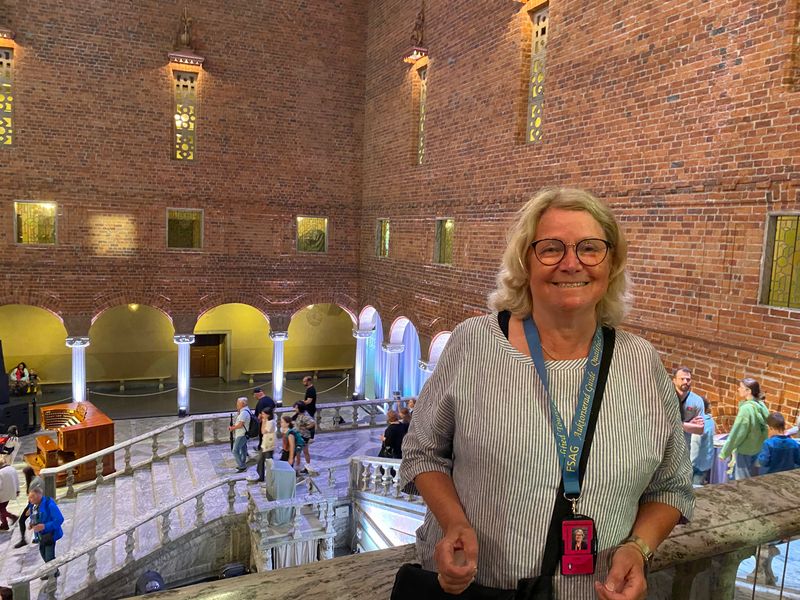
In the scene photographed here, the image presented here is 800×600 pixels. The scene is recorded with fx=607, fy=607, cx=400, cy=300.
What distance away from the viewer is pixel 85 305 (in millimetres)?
16047

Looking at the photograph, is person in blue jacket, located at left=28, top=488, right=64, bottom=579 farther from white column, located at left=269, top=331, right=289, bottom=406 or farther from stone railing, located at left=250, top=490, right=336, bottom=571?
white column, located at left=269, top=331, right=289, bottom=406

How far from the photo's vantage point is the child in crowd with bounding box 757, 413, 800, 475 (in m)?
5.71

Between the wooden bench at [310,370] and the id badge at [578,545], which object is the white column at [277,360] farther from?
the id badge at [578,545]

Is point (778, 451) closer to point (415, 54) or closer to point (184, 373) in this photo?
point (415, 54)

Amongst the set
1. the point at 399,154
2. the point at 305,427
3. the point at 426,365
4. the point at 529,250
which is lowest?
the point at 305,427

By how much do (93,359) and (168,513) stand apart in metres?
12.7

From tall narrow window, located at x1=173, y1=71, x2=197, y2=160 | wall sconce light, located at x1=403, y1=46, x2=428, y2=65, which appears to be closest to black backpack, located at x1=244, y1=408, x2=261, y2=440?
tall narrow window, located at x1=173, y1=71, x2=197, y2=160

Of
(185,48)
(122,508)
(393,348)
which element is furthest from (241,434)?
(185,48)

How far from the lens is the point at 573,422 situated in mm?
1584

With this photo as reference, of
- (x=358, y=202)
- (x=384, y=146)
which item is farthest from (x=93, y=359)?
(x=384, y=146)

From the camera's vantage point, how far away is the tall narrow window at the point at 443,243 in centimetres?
1340

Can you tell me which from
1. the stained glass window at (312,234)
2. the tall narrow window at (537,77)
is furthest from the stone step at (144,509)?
the tall narrow window at (537,77)

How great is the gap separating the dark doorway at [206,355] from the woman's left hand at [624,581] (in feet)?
70.9

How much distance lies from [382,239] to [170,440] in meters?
7.57
